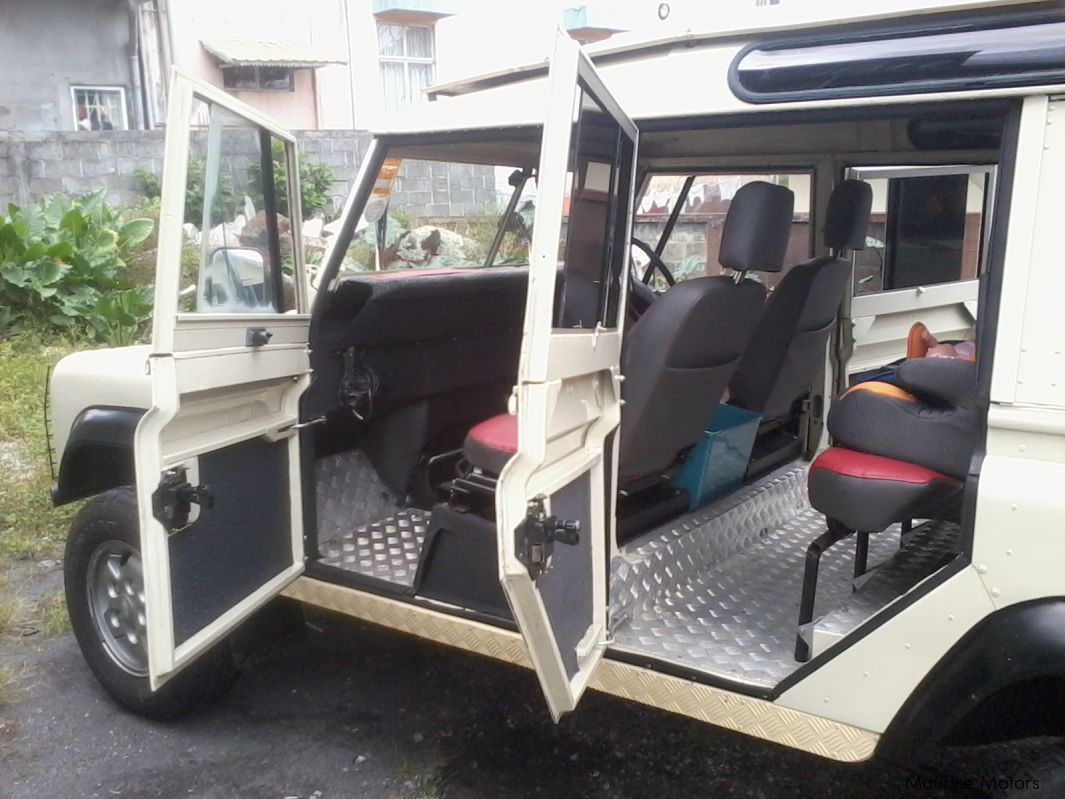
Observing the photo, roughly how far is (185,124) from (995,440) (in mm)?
2099

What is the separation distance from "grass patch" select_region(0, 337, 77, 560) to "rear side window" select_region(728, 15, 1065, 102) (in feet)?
13.4

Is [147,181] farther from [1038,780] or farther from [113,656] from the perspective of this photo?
[1038,780]

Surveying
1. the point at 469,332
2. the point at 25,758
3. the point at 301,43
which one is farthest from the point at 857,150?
the point at 301,43

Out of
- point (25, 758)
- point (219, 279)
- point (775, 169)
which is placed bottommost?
point (25, 758)

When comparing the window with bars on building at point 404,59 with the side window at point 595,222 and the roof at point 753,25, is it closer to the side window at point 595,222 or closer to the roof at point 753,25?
the roof at point 753,25

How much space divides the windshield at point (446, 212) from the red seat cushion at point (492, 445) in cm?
77

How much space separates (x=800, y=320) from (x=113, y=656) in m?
2.67

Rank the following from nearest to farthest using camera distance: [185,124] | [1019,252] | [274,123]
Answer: [1019,252] → [185,124] → [274,123]

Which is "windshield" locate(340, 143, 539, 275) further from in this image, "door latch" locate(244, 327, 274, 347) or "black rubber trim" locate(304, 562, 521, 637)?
"black rubber trim" locate(304, 562, 521, 637)

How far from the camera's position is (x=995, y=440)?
212cm

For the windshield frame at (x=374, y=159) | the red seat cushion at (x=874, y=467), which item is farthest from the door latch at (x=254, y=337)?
the red seat cushion at (x=874, y=467)

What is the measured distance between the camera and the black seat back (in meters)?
2.90

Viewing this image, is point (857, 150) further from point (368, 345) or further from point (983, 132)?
point (368, 345)

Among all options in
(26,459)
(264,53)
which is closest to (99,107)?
(264,53)
